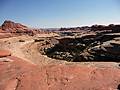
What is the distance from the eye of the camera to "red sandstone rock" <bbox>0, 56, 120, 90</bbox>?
18.4 ft

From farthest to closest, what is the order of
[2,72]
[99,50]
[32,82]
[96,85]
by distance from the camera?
[99,50] < [2,72] < [32,82] < [96,85]

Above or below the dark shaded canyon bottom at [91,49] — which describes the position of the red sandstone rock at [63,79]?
above

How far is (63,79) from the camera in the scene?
603 centimetres

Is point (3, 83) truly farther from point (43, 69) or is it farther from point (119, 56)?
point (119, 56)

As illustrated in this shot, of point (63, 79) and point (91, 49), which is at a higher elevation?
point (63, 79)

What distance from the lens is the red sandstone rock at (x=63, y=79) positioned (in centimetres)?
Answer: 561

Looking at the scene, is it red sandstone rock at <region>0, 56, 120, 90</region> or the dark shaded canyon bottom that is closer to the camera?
red sandstone rock at <region>0, 56, 120, 90</region>

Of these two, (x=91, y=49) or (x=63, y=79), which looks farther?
(x=91, y=49)

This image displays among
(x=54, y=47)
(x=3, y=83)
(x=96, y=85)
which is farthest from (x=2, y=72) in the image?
(x=54, y=47)

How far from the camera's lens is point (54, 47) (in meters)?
42.5

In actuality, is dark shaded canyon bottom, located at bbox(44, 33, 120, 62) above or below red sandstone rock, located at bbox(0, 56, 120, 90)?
below

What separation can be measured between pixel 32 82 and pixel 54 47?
120 ft

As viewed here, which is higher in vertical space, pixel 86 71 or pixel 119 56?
pixel 86 71

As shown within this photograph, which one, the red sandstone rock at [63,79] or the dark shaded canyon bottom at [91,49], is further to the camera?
the dark shaded canyon bottom at [91,49]
